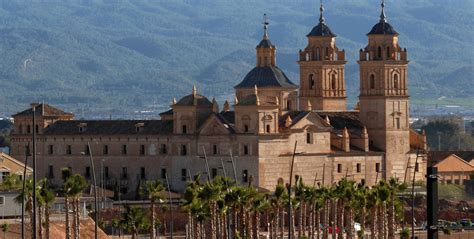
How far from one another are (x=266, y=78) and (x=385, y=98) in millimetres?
7513

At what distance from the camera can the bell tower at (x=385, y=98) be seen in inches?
5290

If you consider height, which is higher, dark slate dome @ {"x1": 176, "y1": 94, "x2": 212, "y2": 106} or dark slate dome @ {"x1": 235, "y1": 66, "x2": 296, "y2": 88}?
dark slate dome @ {"x1": 235, "y1": 66, "x2": 296, "y2": 88}

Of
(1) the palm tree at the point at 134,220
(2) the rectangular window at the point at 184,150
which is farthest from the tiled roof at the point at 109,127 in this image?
(1) the palm tree at the point at 134,220

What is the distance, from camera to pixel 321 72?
13875 centimetres

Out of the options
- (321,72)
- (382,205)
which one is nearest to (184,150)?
(321,72)

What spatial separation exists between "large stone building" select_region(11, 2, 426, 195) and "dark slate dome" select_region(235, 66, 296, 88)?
0.06m

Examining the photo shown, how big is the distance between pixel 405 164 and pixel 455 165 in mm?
9141

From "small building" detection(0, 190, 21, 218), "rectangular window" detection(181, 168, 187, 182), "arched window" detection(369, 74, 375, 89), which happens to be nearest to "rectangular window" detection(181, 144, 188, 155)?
"rectangular window" detection(181, 168, 187, 182)

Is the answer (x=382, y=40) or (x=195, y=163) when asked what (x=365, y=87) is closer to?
(x=382, y=40)

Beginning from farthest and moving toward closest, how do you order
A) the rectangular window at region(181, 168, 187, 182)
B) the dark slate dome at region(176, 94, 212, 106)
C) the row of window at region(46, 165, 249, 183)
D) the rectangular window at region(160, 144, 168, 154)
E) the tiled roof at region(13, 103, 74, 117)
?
1. the tiled roof at region(13, 103, 74, 117)
2. the rectangular window at region(160, 144, 168, 154)
3. the dark slate dome at region(176, 94, 212, 106)
4. the row of window at region(46, 165, 249, 183)
5. the rectangular window at region(181, 168, 187, 182)

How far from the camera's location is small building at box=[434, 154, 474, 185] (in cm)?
14000

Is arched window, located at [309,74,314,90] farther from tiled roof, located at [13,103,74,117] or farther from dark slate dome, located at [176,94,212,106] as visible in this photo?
tiled roof, located at [13,103,74,117]

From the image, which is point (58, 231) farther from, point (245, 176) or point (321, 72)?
point (321, 72)

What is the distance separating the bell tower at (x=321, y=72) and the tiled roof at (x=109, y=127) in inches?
448
